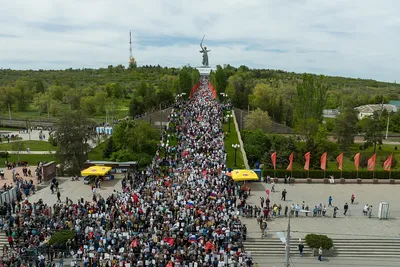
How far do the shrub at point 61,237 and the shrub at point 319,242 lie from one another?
12.8 metres

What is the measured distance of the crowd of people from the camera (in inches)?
689

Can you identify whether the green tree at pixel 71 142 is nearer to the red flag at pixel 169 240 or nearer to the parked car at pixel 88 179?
the parked car at pixel 88 179

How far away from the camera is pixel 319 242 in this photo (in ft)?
64.5

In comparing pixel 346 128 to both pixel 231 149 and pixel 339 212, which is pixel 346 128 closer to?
pixel 231 149

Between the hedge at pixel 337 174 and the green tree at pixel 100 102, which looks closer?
the hedge at pixel 337 174

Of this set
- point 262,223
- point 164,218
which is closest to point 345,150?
point 262,223

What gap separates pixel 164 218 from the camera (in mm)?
20797

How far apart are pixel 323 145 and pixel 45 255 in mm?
32585

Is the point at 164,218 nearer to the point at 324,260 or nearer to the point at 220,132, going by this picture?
the point at 324,260

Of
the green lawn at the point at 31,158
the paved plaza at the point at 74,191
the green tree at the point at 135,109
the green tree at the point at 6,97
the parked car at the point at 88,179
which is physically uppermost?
the green tree at the point at 6,97

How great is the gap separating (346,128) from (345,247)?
26368mm

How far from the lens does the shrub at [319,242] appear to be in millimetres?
19609

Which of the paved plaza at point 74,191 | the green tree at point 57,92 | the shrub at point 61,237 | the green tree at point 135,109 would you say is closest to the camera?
the shrub at point 61,237

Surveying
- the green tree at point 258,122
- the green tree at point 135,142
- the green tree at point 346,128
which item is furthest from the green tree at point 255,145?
the green tree at point 135,142
